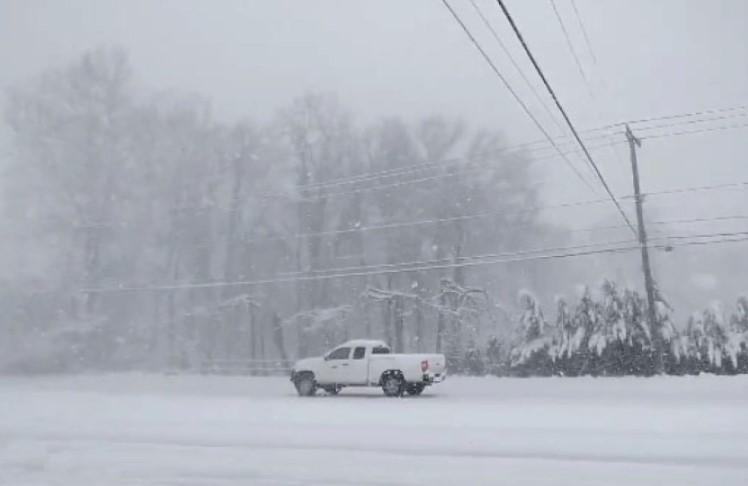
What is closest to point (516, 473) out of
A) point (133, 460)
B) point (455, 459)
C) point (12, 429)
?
point (455, 459)

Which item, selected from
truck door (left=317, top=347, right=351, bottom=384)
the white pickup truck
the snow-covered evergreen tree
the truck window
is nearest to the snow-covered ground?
the white pickup truck

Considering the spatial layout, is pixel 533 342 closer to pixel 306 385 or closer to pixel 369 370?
pixel 369 370

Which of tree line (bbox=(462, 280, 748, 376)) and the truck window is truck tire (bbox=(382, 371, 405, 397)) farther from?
tree line (bbox=(462, 280, 748, 376))

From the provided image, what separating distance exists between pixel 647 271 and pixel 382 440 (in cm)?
2060

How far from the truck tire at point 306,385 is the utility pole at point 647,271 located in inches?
550

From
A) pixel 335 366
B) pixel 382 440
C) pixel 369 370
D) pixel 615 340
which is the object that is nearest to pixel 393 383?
pixel 369 370

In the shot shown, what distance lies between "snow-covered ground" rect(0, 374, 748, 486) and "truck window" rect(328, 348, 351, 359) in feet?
6.11

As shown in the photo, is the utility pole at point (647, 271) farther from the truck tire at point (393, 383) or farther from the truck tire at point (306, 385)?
the truck tire at point (306, 385)

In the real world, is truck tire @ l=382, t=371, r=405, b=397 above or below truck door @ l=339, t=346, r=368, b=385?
below

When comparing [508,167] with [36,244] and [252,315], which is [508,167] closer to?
[252,315]

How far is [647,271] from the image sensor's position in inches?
1179

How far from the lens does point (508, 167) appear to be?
1827 inches

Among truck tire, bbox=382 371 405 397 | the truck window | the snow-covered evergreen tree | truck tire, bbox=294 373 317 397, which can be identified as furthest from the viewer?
the snow-covered evergreen tree

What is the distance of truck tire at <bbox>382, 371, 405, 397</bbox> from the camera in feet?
76.0
